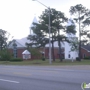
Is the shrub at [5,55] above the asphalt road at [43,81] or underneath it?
above

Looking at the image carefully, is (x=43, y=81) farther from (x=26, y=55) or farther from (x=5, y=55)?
(x=26, y=55)

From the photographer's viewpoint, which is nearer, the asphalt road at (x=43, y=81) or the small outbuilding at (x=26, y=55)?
the asphalt road at (x=43, y=81)

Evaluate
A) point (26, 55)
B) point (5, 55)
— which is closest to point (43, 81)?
point (5, 55)

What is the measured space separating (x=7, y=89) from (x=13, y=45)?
73.7 m

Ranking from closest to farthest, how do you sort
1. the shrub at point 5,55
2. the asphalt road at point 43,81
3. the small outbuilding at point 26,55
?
the asphalt road at point 43,81 → the shrub at point 5,55 → the small outbuilding at point 26,55

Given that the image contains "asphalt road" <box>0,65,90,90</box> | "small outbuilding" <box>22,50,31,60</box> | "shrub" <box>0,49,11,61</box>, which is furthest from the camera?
"small outbuilding" <box>22,50,31,60</box>

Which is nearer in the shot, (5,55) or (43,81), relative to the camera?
(43,81)

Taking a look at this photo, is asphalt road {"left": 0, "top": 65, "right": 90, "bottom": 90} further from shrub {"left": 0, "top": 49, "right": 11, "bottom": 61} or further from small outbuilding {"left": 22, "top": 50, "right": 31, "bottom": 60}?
small outbuilding {"left": 22, "top": 50, "right": 31, "bottom": 60}

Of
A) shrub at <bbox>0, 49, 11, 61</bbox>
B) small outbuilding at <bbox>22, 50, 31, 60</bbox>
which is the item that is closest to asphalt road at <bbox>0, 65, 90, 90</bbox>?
shrub at <bbox>0, 49, 11, 61</bbox>

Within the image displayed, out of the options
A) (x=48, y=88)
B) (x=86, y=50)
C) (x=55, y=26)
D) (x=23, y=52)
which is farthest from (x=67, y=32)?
(x=48, y=88)

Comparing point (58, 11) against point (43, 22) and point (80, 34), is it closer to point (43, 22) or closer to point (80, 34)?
point (43, 22)

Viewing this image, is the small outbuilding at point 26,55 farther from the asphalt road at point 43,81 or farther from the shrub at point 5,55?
the asphalt road at point 43,81

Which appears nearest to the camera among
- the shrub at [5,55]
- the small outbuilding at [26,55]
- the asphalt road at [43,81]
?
the asphalt road at [43,81]

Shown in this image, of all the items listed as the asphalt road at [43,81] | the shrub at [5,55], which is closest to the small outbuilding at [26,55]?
the shrub at [5,55]
